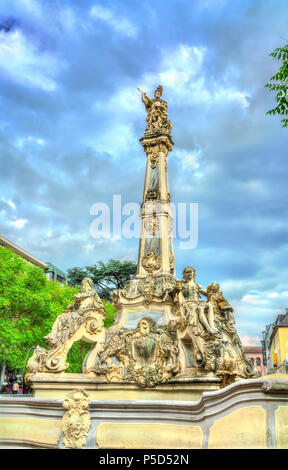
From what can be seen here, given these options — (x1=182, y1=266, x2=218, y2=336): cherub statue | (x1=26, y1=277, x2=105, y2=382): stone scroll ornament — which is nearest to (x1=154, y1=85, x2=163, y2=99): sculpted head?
(x1=26, y1=277, x2=105, y2=382): stone scroll ornament

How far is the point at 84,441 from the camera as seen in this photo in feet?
20.7

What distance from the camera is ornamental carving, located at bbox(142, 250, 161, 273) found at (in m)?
13.1

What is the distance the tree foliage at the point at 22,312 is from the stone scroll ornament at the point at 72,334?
10.1 m

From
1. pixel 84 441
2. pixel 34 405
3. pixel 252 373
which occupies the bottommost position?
pixel 84 441

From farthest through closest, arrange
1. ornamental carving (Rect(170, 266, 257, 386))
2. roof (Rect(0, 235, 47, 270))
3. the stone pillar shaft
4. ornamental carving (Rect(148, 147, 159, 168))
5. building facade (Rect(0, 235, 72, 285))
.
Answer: building facade (Rect(0, 235, 72, 285))
roof (Rect(0, 235, 47, 270))
ornamental carving (Rect(148, 147, 159, 168))
the stone pillar shaft
ornamental carving (Rect(170, 266, 257, 386))

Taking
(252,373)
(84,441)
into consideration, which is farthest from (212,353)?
(84,441)

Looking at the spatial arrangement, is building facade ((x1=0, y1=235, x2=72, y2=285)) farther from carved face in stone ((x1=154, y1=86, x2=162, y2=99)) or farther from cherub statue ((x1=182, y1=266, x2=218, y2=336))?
cherub statue ((x1=182, y1=266, x2=218, y2=336))

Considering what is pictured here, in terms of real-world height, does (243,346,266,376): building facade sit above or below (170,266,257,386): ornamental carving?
above

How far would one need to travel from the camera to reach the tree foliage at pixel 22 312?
68.3ft

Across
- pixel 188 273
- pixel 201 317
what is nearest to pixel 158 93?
pixel 188 273

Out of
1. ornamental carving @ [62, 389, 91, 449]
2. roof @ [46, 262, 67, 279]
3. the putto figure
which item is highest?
roof @ [46, 262, 67, 279]

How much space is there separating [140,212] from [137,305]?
158 inches

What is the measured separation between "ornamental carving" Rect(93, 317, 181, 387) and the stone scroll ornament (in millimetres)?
466

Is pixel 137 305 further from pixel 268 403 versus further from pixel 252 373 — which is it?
pixel 268 403
